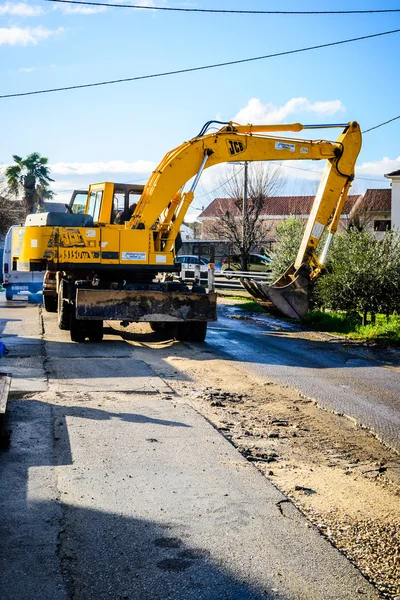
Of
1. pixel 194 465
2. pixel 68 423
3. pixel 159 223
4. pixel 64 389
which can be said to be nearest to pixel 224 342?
pixel 159 223

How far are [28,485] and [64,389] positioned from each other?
3.80m

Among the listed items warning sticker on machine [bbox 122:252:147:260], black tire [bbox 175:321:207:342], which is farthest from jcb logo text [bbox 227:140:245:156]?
black tire [bbox 175:321:207:342]

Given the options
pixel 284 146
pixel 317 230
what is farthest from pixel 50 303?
pixel 284 146

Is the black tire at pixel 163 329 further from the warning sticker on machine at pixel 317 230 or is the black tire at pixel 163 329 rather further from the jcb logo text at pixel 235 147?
the warning sticker on machine at pixel 317 230

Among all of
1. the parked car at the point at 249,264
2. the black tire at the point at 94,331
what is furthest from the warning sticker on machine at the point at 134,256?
the parked car at the point at 249,264

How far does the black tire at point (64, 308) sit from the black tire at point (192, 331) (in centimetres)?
234

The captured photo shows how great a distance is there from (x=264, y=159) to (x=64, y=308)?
555 cm

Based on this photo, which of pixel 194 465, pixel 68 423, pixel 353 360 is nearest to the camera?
pixel 194 465

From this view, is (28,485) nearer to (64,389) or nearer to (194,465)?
(194,465)

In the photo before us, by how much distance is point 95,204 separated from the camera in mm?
16000

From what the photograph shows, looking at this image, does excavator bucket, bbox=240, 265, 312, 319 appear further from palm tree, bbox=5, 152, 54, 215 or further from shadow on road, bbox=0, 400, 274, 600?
palm tree, bbox=5, 152, 54, 215

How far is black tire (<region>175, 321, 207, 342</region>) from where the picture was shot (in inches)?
584

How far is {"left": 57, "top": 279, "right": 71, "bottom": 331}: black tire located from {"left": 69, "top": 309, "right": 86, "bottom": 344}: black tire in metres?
0.88

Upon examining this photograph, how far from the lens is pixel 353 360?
42.7ft
